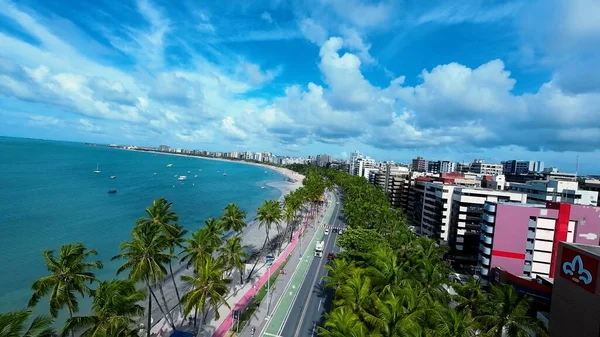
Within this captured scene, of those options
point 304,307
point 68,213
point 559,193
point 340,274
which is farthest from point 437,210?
point 68,213

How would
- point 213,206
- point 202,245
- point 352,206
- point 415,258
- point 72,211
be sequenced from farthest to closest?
point 213,206, point 72,211, point 352,206, point 415,258, point 202,245

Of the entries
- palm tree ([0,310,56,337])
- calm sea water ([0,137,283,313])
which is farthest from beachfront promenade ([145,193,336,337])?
palm tree ([0,310,56,337])

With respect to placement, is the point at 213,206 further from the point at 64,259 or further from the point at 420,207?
the point at 64,259

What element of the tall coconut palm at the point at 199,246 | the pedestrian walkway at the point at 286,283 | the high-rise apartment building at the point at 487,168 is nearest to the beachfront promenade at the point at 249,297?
the pedestrian walkway at the point at 286,283

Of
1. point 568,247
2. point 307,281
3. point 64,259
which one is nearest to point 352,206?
point 307,281

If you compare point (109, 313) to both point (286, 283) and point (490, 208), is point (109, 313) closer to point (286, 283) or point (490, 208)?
point (286, 283)

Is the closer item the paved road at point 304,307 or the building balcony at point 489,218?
the paved road at point 304,307

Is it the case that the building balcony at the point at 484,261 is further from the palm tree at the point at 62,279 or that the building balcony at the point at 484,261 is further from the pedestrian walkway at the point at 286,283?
the palm tree at the point at 62,279
